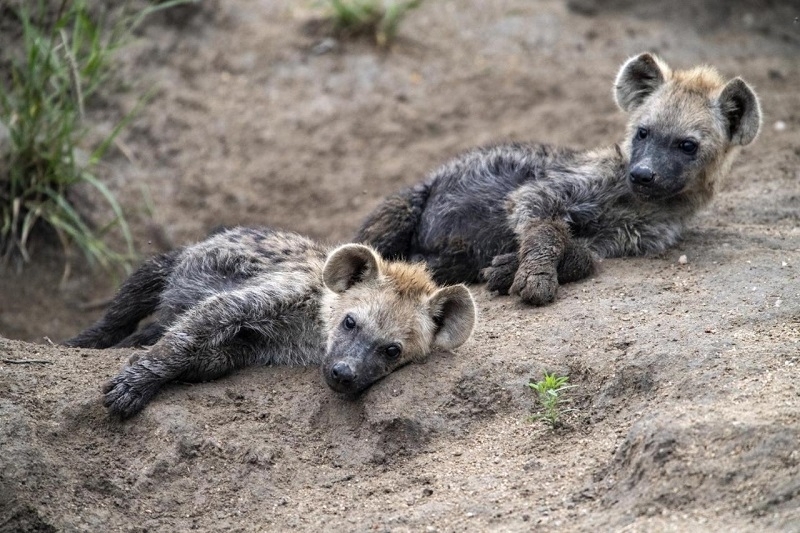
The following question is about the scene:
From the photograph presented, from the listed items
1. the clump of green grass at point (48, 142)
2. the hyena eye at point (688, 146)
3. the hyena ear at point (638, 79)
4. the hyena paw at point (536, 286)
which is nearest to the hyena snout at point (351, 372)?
the hyena paw at point (536, 286)

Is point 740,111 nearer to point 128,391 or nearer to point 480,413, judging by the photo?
point 480,413

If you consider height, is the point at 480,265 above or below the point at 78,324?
above

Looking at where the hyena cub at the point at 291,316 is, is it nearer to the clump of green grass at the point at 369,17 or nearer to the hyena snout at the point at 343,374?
the hyena snout at the point at 343,374

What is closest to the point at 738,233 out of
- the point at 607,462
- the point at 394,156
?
the point at 607,462

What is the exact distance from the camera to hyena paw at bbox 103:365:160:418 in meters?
4.59

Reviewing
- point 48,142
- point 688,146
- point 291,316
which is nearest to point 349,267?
point 291,316

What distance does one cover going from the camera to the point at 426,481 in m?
4.20

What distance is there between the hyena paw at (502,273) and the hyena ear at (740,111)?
148 cm

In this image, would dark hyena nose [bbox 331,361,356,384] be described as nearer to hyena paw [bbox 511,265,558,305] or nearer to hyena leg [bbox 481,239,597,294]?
→ hyena paw [bbox 511,265,558,305]

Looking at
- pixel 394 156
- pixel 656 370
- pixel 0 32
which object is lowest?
pixel 394 156

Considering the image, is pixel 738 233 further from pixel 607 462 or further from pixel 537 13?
pixel 537 13

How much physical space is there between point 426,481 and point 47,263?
4.52m

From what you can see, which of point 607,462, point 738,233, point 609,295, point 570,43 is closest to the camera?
point 607,462

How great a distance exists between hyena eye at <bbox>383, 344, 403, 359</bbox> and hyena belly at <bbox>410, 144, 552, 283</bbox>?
1.52 meters
